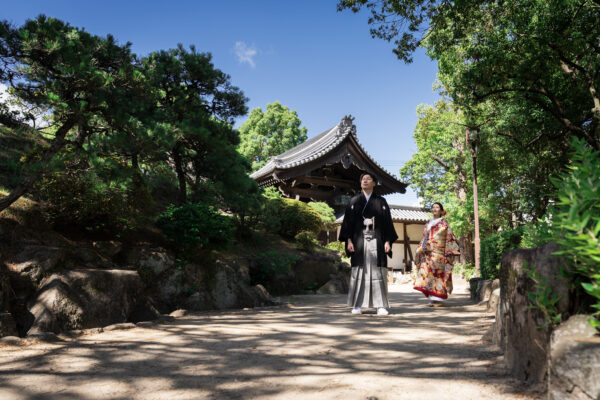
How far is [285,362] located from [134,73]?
514 centimetres

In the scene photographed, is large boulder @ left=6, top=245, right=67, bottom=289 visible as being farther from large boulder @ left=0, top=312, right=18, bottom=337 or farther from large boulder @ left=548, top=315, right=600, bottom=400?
large boulder @ left=548, top=315, right=600, bottom=400

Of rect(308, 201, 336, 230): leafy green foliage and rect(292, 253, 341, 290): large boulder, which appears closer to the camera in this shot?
rect(292, 253, 341, 290): large boulder

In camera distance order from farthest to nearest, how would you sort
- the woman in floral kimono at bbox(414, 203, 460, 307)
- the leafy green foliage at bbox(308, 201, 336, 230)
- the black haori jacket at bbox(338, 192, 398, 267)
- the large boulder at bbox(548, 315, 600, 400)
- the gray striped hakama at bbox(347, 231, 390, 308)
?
1. the leafy green foliage at bbox(308, 201, 336, 230)
2. the woman in floral kimono at bbox(414, 203, 460, 307)
3. the black haori jacket at bbox(338, 192, 398, 267)
4. the gray striped hakama at bbox(347, 231, 390, 308)
5. the large boulder at bbox(548, 315, 600, 400)

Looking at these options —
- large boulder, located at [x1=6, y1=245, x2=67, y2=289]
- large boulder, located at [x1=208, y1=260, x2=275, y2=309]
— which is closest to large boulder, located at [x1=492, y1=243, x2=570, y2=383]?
large boulder, located at [x1=6, y1=245, x2=67, y2=289]

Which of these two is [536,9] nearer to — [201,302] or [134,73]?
[134,73]

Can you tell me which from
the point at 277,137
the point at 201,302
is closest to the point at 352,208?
the point at 201,302

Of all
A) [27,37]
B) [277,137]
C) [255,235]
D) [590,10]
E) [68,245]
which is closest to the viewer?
[27,37]

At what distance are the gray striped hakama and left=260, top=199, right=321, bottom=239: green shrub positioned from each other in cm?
584

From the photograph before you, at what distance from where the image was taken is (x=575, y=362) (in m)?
1.58

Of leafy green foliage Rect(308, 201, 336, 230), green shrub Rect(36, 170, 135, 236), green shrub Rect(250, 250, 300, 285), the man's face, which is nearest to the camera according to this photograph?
green shrub Rect(36, 170, 135, 236)

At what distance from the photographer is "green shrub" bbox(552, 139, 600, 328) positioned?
162 centimetres

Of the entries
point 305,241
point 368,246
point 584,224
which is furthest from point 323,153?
point 584,224

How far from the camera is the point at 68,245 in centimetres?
564

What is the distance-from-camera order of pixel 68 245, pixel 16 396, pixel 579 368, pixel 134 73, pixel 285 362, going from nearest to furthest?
pixel 579 368 → pixel 16 396 → pixel 285 362 → pixel 68 245 → pixel 134 73
